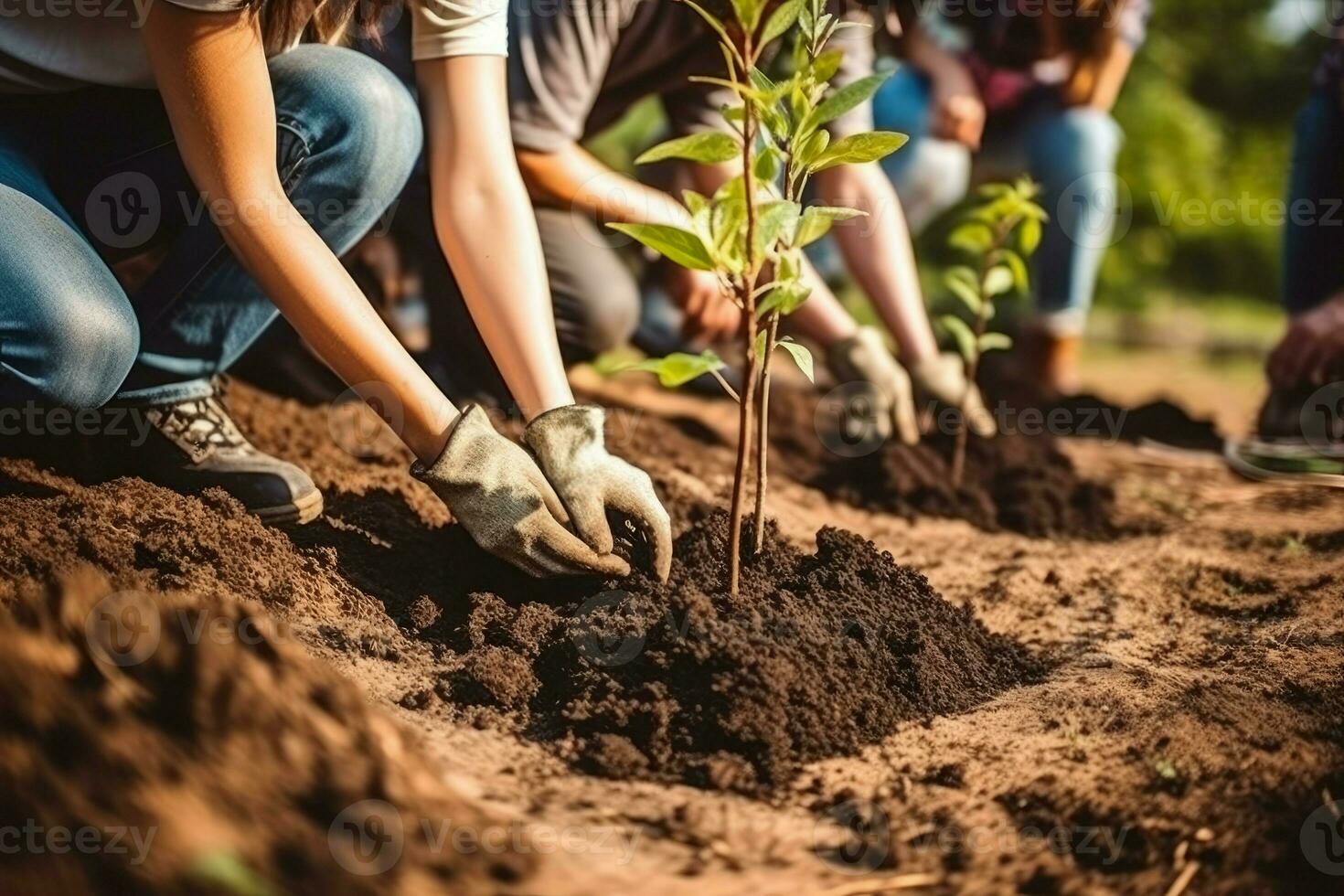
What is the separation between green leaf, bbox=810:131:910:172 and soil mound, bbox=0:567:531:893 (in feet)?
3.06

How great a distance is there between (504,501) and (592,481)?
142mm

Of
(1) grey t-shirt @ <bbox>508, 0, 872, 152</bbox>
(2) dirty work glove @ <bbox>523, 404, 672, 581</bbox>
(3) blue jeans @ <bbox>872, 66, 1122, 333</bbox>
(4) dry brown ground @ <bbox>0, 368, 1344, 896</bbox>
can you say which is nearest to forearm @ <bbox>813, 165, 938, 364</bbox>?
(1) grey t-shirt @ <bbox>508, 0, 872, 152</bbox>

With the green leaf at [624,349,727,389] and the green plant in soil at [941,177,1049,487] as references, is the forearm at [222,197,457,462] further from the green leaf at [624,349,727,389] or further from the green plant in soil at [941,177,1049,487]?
the green plant in soil at [941,177,1049,487]

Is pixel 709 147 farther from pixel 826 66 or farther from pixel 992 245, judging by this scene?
pixel 992 245

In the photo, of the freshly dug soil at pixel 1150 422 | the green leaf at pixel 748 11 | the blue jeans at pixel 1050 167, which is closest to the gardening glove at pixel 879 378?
the freshly dug soil at pixel 1150 422

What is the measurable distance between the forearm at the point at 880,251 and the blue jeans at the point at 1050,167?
0.83m

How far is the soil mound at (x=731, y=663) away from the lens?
1648 mm

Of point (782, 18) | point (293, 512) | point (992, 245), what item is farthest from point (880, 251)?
point (293, 512)

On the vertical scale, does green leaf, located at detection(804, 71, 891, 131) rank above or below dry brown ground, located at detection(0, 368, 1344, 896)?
above

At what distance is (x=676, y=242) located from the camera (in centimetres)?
162

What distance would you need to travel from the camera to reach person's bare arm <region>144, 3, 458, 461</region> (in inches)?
67.1

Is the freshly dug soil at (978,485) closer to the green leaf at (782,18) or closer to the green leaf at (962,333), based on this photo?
the green leaf at (962,333)

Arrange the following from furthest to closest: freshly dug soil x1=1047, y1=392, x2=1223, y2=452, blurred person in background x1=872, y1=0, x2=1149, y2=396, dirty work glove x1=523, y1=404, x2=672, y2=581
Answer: blurred person in background x1=872, y1=0, x2=1149, y2=396 → freshly dug soil x1=1047, y1=392, x2=1223, y2=452 → dirty work glove x1=523, y1=404, x2=672, y2=581

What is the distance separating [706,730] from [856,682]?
9.6 inches
